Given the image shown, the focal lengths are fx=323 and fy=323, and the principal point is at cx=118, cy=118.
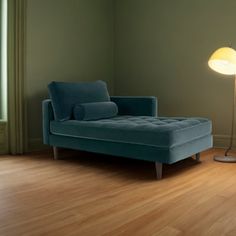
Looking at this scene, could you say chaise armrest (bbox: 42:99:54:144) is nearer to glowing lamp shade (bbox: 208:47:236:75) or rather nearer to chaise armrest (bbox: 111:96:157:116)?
chaise armrest (bbox: 111:96:157:116)

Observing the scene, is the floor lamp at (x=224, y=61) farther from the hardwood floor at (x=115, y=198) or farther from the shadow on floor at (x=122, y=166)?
the shadow on floor at (x=122, y=166)

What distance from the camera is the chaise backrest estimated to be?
3270 millimetres

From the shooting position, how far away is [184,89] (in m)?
4.22

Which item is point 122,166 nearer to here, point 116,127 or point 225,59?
point 116,127

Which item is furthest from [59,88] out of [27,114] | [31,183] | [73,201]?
[73,201]

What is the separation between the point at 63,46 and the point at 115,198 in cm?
248

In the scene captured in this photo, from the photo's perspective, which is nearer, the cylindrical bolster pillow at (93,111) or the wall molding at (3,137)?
the cylindrical bolster pillow at (93,111)

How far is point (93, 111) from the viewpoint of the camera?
10.8 ft

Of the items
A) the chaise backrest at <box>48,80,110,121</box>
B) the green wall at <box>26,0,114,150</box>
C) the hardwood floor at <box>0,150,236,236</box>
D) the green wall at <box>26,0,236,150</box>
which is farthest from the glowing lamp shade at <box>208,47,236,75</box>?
the green wall at <box>26,0,114,150</box>

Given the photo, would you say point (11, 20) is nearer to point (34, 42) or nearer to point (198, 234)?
point (34, 42)

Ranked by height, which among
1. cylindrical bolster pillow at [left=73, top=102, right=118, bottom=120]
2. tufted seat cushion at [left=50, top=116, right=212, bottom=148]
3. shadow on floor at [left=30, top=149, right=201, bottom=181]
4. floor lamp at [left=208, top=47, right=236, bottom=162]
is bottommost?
shadow on floor at [left=30, top=149, right=201, bottom=181]

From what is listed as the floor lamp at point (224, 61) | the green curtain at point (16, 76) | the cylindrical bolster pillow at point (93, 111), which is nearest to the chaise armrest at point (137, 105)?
the cylindrical bolster pillow at point (93, 111)

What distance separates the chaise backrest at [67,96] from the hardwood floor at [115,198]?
0.51 meters

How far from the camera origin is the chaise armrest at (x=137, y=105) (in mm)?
3576
